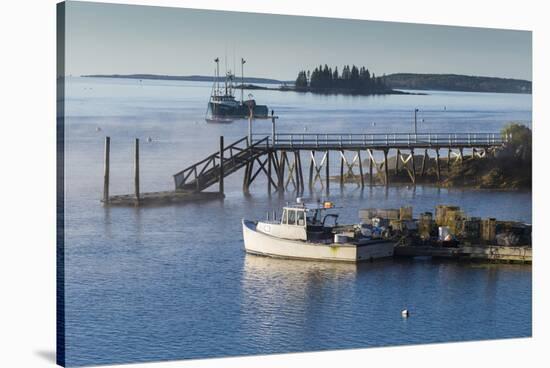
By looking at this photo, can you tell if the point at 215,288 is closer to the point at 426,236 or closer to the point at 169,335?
the point at 169,335

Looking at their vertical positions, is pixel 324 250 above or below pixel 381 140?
below

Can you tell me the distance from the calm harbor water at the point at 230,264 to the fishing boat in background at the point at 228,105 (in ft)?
0.70

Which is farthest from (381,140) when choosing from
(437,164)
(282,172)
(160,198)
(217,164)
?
(160,198)

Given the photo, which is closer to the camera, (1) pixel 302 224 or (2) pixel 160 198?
(2) pixel 160 198

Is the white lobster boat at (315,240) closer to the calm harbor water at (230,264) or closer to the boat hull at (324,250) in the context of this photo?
the boat hull at (324,250)

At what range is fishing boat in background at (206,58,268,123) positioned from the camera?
930 inches

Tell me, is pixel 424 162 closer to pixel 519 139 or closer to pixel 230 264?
pixel 519 139

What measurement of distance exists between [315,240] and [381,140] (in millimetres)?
2706

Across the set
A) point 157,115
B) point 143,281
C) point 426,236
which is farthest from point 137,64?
point 426,236

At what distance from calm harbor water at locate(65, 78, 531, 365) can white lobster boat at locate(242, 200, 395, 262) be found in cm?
29

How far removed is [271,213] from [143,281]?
4.35 m

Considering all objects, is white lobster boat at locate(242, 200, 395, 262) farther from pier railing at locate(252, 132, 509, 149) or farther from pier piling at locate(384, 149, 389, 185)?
pier railing at locate(252, 132, 509, 149)

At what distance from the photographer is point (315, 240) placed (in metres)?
27.8

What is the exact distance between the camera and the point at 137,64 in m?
23.0
